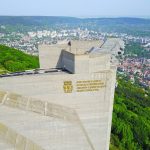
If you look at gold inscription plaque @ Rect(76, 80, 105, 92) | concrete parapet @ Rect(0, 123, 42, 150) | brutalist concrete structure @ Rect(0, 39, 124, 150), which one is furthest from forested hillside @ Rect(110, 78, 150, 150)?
concrete parapet @ Rect(0, 123, 42, 150)

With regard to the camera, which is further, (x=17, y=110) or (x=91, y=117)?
(x=91, y=117)

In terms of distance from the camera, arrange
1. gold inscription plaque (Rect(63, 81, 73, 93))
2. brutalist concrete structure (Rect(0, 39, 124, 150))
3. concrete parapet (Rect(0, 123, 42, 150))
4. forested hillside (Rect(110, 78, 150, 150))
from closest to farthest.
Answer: concrete parapet (Rect(0, 123, 42, 150)) → brutalist concrete structure (Rect(0, 39, 124, 150)) → gold inscription plaque (Rect(63, 81, 73, 93)) → forested hillside (Rect(110, 78, 150, 150))

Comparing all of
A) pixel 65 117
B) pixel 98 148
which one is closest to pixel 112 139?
pixel 98 148

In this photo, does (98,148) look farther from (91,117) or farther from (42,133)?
(42,133)

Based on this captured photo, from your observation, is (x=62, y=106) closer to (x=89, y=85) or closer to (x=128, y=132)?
(x=89, y=85)

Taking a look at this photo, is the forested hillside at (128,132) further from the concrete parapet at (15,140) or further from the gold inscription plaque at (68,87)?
the concrete parapet at (15,140)

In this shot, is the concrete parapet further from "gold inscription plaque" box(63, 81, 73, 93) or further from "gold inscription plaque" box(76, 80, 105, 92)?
"gold inscription plaque" box(76, 80, 105, 92)

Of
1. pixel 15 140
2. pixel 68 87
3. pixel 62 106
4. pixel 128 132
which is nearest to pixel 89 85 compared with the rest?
pixel 68 87
